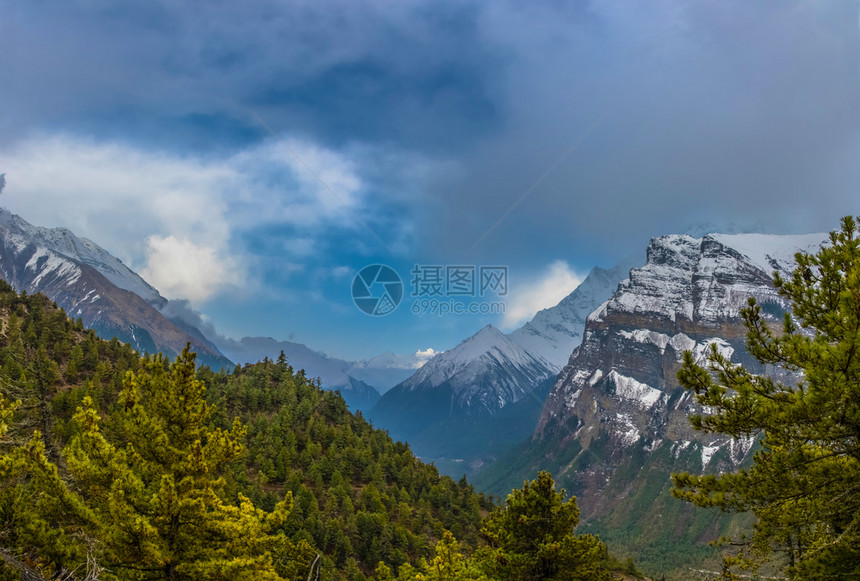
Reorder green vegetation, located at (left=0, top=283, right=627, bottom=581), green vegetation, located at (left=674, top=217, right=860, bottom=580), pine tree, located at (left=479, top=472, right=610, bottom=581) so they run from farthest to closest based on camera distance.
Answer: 1. pine tree, located at (left=479, top=472, right=610, bottom=581)
2. green vegetation, located at (left=0, top=283, right=627, bottom=581)
3. green vegetation, located at (left=674, top=217, right=860, bottom=580)

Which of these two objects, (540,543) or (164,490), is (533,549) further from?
(164,490)

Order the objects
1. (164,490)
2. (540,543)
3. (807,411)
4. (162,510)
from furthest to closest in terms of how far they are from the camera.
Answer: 1. (540,543)
2. (162,510)
3. (164,490)
4. (807,411)

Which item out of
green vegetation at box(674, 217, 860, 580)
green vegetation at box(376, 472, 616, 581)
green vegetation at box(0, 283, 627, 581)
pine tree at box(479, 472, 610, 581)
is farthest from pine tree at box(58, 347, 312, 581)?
green vegetation at box(674, 217, 860, 580)

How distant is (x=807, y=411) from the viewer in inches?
500

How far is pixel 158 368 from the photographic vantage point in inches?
725

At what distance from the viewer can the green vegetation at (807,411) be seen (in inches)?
491

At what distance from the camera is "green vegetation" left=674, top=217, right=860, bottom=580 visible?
1246cm

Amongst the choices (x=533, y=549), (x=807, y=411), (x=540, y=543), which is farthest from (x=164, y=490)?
(x=807, y=411)

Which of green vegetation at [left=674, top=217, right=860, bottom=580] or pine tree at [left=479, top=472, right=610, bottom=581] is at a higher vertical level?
green vegetation at [left=674, top=217, right=860, bottom=580]

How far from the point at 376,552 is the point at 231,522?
2434 inches

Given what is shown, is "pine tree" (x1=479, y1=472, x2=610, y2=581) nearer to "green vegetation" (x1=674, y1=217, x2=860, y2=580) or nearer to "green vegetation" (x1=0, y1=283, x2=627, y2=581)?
"green vegetation" (x1=0, y1=283, x2=627, y2=581)

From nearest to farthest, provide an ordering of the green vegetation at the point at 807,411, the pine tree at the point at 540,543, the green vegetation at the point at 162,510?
the green vegetation at the point at 807,411 < the green vegetation at the point at 162,510 < the pine tree at the point at 540,543

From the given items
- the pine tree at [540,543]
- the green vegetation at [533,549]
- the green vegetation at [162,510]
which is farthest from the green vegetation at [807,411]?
the green vegetation at [162,510]

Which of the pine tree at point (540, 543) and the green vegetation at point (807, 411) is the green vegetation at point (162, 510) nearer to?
the pine tree at point (540, 543)
